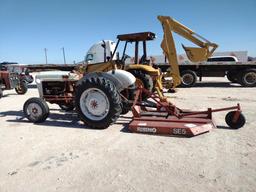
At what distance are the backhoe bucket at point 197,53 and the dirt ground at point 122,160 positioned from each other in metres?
6.08

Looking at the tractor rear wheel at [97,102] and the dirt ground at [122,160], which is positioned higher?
the tractor rear wheel at [97,102]

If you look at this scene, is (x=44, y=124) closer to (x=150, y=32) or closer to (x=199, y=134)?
(x=199, y=134)

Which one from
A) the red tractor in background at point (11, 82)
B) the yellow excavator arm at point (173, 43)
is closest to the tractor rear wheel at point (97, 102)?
the yellow excavator arm at point (173, 43)

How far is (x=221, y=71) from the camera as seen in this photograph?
14742mm

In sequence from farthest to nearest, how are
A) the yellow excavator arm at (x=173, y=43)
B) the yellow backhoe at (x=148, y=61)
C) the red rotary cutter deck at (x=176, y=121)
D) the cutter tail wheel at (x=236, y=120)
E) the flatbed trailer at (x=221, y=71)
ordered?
1. the flatbed trailer at (x=221, y=71)
2. the yellow excavator arm at (x=173, y=43)
3. the yellow backhoe at (x=148, y=61)
4. the cutter tail wheel at (x=236, y=120)
5. the red rotary cutter deck at (x=176, y=121)

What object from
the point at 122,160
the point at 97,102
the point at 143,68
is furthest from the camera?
the point at 143,68

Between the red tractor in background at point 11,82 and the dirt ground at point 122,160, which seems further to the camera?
the red tractor in background at point 11,82

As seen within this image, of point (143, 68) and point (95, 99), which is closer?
point (95, 99)

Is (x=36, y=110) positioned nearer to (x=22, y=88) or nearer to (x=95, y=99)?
(x=95, y=99)

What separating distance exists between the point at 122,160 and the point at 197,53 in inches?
340

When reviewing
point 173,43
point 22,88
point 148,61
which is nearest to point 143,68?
point 148,61

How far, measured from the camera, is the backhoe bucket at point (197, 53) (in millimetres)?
11211

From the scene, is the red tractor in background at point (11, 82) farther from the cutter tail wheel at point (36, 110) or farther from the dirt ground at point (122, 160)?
the dirt ground at point (122, 160)

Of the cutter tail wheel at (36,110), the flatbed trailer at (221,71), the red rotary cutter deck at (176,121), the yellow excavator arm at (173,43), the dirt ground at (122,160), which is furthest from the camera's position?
the flatbed trailer at (221,71)
